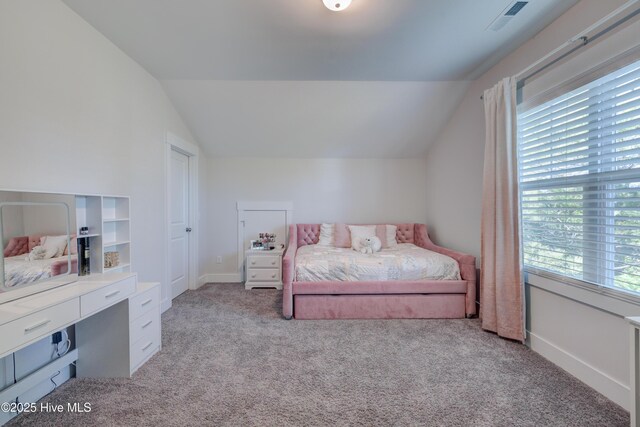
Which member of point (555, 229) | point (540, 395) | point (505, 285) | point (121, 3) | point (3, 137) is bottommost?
point (540, 395)

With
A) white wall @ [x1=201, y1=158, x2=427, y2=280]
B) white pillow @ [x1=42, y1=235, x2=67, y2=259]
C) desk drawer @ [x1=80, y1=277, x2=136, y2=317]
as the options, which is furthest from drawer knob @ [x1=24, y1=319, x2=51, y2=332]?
white wall @ [x1=201, y1=158, x2=427, y2=280]

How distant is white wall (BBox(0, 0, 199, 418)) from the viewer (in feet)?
5.12

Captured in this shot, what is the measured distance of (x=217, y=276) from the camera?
4.22 m

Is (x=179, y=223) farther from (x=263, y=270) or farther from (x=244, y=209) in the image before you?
(x=263, y=270)

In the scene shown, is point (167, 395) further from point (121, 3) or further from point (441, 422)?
point (121, 3)

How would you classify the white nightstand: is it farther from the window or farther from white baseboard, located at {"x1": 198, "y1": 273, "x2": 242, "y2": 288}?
the window

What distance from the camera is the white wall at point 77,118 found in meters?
1.56

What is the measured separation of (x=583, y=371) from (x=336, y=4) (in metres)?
3.03

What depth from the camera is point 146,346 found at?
2.01 m

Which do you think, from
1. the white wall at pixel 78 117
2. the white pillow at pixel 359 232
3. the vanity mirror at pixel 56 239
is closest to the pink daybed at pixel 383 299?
the white pillow at pixel 359 232

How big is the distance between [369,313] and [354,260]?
582 mm

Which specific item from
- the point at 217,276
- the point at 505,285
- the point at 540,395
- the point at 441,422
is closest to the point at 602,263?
the point at 505,285

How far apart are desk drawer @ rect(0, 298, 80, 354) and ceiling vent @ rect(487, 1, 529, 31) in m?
3.41

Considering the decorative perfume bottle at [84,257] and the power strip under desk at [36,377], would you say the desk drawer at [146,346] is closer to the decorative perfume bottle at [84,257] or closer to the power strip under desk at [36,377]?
the power strip under desk at [36,377]
